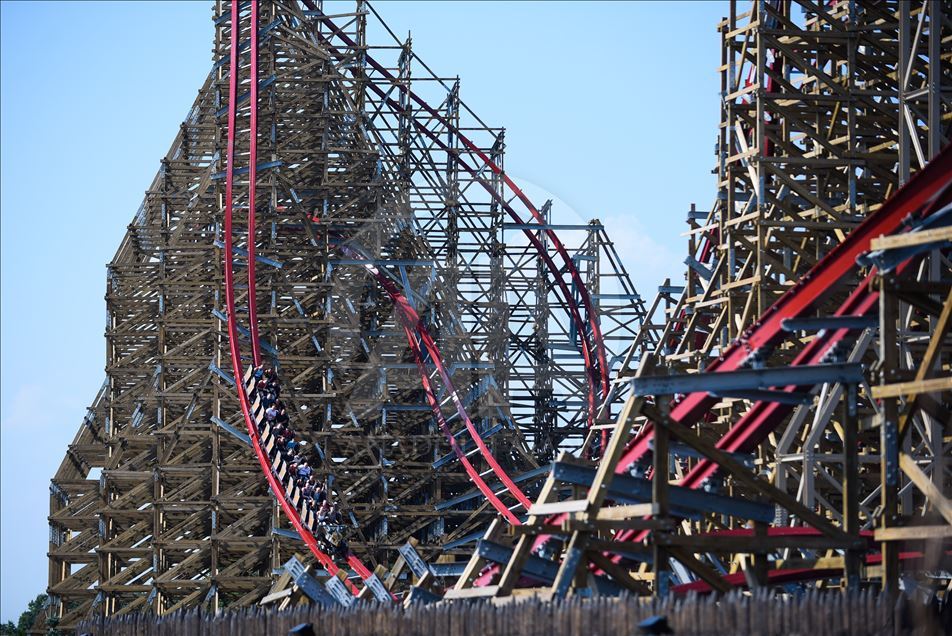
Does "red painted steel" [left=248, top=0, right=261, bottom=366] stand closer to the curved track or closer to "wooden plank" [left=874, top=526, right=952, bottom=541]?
the curved track

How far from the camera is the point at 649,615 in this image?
42.9 feet

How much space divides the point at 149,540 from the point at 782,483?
54.2 feet

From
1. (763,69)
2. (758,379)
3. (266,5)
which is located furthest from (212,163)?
(758,379)

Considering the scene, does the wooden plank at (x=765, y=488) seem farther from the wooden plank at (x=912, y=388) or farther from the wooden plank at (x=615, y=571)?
the wooden plank at (x=615, y=571)

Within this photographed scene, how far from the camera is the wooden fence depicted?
12.8m

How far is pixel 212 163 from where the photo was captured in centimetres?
3384

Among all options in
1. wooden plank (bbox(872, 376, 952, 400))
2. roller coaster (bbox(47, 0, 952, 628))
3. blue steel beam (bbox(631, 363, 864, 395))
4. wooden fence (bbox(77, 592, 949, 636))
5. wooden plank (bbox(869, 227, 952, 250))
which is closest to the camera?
wooden fence (bbox(77, 592, 949, 636))

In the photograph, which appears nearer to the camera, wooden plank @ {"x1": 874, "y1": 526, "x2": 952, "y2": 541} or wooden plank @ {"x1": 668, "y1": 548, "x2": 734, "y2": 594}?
wooden plank @ {"x1": 874, "y1": 526, "x2": 952, "y2": 541}

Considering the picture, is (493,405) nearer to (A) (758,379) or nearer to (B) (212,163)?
(B) (212,163)

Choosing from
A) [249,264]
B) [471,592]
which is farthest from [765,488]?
[249,264]

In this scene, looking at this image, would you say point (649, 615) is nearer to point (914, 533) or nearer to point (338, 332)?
point (914, 533)

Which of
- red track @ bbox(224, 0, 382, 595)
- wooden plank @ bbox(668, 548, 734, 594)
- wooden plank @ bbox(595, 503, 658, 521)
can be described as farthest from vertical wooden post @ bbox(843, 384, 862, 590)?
red track @ bbox(224, 0, 382, 595)

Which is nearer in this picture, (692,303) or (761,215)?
(761,215)

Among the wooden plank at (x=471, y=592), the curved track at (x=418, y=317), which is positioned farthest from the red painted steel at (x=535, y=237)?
the wooden plank at (x=471, y=592)
